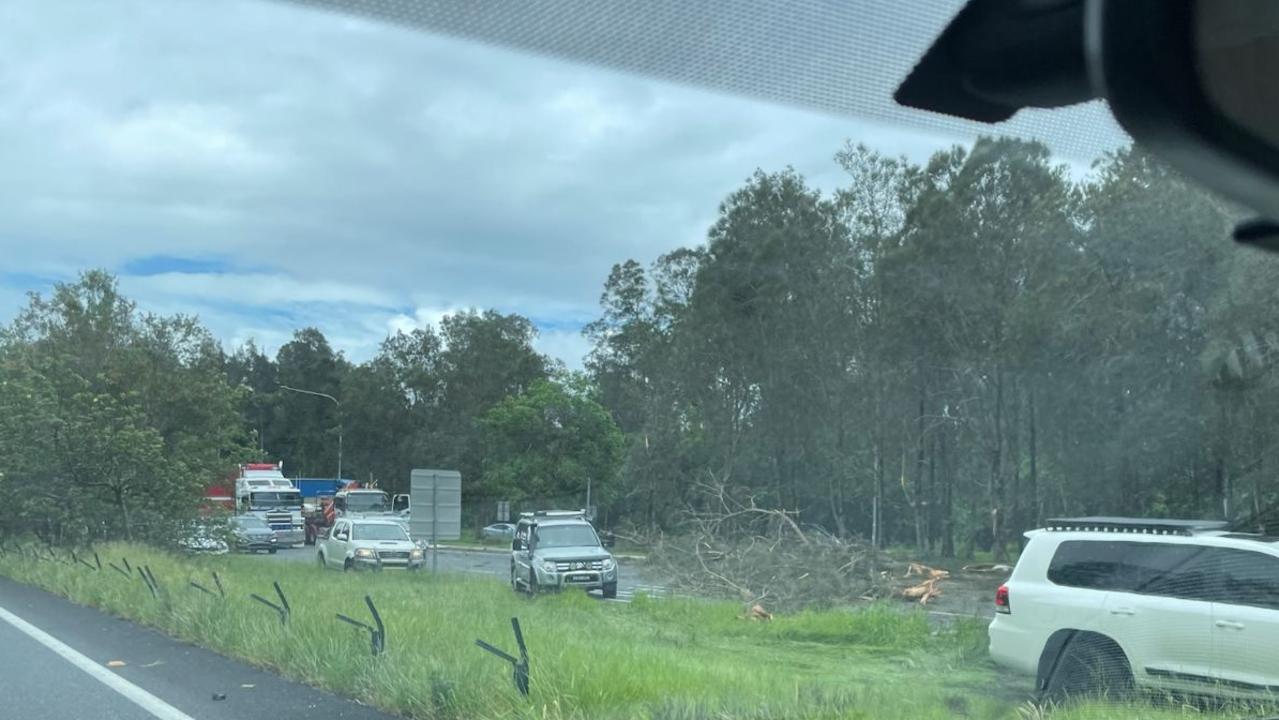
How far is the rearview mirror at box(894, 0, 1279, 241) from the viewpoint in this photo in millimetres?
3168

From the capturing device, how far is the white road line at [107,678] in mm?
9484

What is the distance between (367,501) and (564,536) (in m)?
19.6

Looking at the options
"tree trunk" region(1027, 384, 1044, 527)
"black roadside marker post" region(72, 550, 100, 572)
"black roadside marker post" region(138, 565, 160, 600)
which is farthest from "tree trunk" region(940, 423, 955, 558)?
"black roadside marker post" region(138, 565, 160, 600)

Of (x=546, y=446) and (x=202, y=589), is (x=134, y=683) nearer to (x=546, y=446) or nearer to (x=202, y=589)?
(x=202, y=589)

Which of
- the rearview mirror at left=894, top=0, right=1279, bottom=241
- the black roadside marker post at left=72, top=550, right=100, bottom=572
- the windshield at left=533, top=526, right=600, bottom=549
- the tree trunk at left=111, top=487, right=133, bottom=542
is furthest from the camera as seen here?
the tree trunk at left=111, top=487, right=133, bottom=542

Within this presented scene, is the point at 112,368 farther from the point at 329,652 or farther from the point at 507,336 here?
the point at 329,652

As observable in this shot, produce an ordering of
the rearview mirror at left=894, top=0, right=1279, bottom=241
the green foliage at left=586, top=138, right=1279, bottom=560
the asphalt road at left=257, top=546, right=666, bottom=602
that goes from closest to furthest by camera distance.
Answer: the rearview mirror at left=894, top=0, right=1279, bottom=241 < the green foliage at left=586, top=138, right=1279, bottom=560 < the asphalt road at left=257, top=546, right=666, bottom=602

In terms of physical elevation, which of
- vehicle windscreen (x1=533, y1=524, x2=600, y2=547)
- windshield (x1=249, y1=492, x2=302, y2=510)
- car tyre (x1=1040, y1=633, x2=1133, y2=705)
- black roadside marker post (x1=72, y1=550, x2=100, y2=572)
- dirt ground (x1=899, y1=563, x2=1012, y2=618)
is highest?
windshield (x1=249, y1=492, x2=302, y2=510)

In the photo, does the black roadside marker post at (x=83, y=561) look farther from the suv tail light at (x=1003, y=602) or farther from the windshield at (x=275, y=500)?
the windshield at (x=275, y=500)

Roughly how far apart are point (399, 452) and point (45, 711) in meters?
34.3

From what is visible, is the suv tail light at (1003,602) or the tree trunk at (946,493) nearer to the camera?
the suv tail light at (1003,602)

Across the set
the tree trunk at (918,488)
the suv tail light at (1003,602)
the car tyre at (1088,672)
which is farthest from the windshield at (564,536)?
the car tyre at (1088,672)

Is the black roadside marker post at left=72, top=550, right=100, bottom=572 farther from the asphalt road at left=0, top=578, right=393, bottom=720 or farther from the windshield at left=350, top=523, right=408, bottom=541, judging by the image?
the windshield at left=350, top=523, right=408, bottom=541

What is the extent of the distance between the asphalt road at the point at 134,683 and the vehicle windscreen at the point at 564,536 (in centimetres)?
1120
